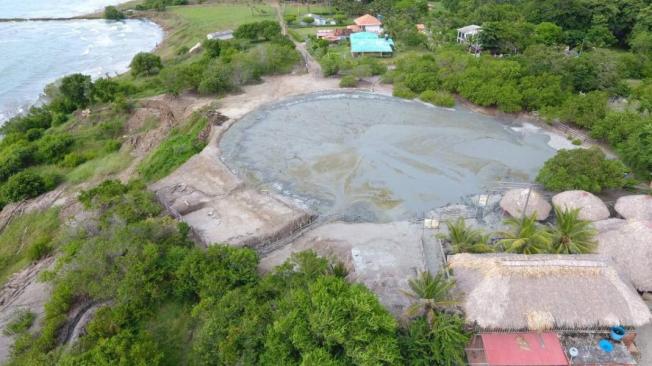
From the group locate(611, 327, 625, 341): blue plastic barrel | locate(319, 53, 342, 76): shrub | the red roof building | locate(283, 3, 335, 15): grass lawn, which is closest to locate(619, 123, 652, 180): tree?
locate(611, 327, 625, 341): blue plastic barrel

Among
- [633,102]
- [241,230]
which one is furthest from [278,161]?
[633,102]

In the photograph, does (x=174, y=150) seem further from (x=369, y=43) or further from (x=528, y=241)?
(x=369, y=43)

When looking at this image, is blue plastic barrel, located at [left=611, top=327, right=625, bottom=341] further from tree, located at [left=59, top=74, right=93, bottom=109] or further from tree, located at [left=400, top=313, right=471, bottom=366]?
tree, located at [left=59, top=74, right=93, bottom=109]

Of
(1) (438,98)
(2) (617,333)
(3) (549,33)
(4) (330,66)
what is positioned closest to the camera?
(2) (617,333)

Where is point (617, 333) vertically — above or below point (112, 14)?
below

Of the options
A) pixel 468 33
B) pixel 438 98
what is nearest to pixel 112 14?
pixel 468 33

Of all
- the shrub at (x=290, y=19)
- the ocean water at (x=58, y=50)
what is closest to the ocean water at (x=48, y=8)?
the ocean water at (x=58, y=50)

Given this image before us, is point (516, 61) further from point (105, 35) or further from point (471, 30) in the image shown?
point (105, 35)
